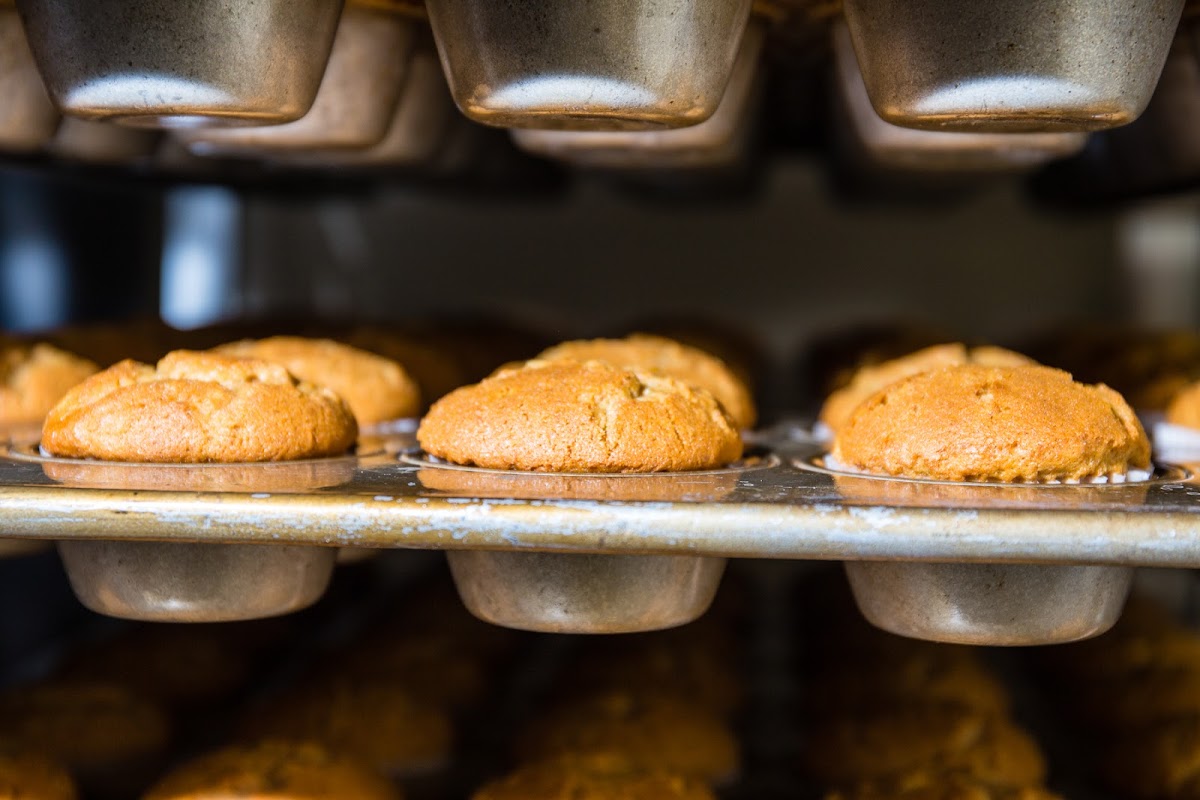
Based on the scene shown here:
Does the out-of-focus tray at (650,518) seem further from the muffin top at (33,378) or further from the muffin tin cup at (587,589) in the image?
the muffin top at (33,378)

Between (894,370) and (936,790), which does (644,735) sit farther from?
(894,370)

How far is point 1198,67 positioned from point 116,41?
1.31m

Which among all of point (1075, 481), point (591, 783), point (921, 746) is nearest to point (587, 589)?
point (591, 783)

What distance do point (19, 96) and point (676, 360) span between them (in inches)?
39.4

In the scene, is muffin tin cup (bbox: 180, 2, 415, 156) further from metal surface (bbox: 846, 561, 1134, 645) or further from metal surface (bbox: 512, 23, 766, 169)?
metal surface (bbox: 846, 561, 1134, 645)

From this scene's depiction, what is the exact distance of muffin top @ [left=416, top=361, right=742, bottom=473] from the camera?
144 cm

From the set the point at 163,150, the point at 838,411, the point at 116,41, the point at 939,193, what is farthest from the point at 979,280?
the point at 116,41

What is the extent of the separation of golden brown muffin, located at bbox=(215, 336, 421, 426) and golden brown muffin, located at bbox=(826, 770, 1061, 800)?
2.77 ft

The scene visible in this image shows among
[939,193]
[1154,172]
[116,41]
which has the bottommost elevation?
[939,193]

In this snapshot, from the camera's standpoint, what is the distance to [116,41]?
1.37 meters

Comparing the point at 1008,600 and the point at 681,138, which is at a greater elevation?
the point at 681,138

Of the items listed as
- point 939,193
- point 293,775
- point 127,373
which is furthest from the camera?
point 939,193

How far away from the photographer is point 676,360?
6.87 feet

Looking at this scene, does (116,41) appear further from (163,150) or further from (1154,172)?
(1154,172)
